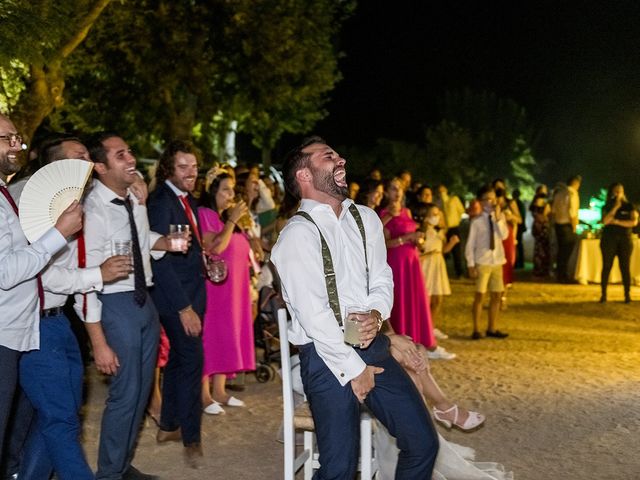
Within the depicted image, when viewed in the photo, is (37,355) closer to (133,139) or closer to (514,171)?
(133,139)

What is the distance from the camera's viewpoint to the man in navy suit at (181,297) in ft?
20.5

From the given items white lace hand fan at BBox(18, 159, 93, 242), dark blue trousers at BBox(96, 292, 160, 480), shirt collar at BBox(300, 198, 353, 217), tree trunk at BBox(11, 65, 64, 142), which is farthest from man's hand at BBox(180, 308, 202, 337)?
tree trunk at BBox(11, 65, 64, 142)

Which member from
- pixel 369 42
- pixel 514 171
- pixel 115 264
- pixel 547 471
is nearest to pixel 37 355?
pixel 115 264

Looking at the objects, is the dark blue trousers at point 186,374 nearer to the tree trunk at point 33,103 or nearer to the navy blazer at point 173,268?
the navy blazer at point 173,268

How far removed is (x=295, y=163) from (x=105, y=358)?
1.68 meters

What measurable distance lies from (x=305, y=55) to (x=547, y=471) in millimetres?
17250

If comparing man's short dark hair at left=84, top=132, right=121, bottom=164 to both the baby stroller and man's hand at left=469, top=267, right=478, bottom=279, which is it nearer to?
the baby stroller

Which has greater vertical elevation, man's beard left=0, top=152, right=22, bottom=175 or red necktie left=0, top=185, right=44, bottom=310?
man's beard left=0, top=152, right=22, bottom=175

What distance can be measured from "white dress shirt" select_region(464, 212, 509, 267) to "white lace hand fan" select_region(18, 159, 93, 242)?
7.37 m

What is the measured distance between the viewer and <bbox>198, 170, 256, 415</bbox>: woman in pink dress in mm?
7949

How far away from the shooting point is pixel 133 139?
2366 cm

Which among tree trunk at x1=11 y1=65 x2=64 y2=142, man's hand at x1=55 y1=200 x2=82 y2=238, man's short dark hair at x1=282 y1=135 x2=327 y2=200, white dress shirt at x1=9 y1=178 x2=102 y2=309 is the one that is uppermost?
tree trunk at x1=11 y1=65 x2=64 y2=142

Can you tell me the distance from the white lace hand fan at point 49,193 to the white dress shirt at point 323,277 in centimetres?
111

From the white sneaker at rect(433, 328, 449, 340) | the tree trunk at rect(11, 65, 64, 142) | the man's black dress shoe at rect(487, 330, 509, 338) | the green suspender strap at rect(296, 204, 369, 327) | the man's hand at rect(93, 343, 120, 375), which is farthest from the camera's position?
the tree trunk at rect(11, 65, 64, 142)
